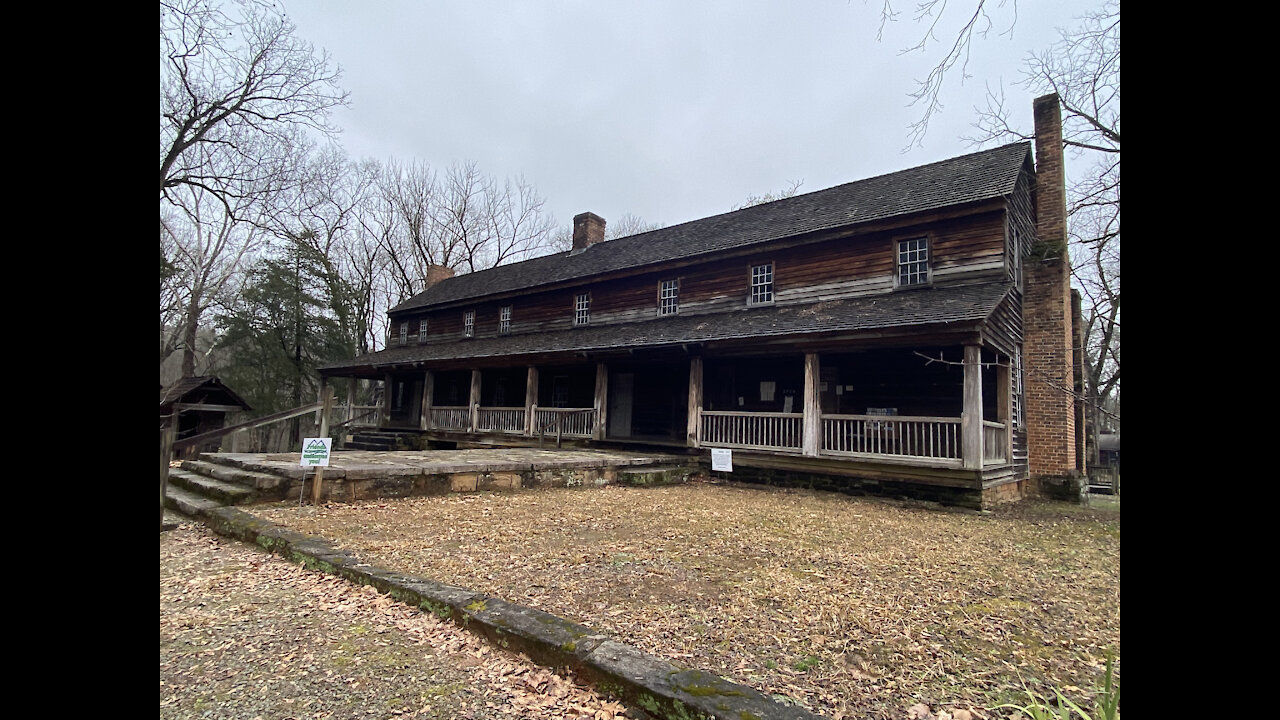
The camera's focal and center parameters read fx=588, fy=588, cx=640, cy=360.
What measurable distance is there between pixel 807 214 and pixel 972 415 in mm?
7831

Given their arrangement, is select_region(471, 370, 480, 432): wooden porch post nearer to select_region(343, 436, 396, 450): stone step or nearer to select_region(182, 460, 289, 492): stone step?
select_region(343, 436, 396, 450): stone step

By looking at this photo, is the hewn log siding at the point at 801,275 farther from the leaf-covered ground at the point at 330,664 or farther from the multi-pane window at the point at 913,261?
the leaf-covered ground at the point at 330,664

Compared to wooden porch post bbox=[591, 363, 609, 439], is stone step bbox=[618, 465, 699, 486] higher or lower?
lower

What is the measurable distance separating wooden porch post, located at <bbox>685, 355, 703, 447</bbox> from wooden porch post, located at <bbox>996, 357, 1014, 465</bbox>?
6.19 meters

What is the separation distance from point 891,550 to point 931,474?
4354mm

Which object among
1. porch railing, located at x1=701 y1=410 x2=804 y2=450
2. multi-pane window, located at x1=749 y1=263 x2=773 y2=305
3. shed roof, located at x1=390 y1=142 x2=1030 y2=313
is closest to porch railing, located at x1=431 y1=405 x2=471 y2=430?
shed roof, located at x1=390 y1=142 x2=1030 y2=313

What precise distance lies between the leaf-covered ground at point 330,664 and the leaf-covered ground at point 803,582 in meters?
0.75

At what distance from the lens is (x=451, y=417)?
19859mm

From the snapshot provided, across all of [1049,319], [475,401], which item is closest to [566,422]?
[475,401]

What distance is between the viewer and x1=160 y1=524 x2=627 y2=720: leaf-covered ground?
3082 millimetres

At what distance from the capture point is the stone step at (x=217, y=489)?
24.6ft

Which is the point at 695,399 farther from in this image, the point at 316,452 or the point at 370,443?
the point at 370,443

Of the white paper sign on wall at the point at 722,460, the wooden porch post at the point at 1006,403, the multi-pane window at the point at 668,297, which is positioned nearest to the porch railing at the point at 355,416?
the multi-pane window at the point at 668,297
